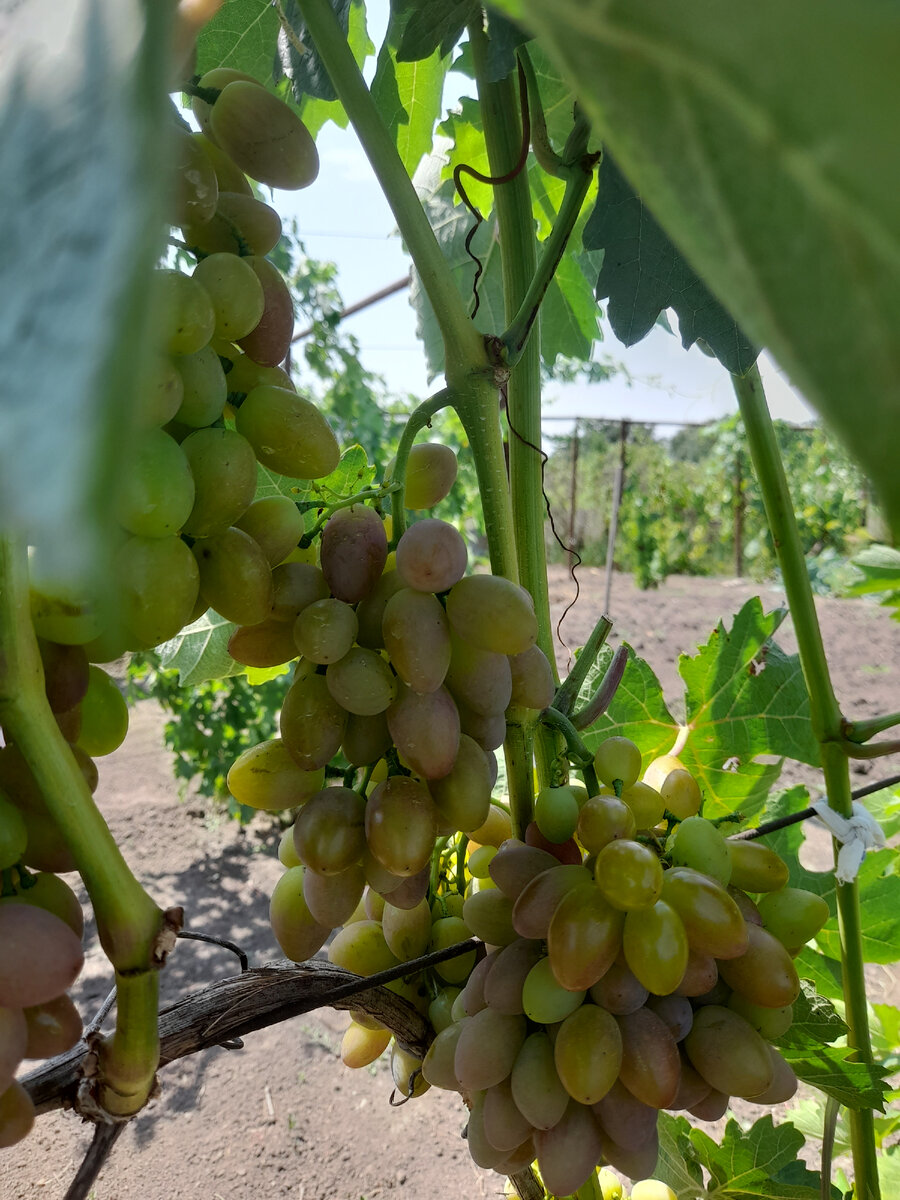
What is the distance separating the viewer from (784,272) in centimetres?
8

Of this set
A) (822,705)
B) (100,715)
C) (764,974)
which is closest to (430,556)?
(100,715)

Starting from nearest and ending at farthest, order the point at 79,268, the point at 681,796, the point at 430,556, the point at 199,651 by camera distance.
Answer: the point at 79,268 → the point at 430,556 → the point at 681,796 → the point at 199,651

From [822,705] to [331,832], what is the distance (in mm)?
399

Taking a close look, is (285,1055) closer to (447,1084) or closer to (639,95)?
(447,1084)

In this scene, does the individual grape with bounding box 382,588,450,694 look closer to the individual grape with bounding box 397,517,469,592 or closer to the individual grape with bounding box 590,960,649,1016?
the individual grape with bounding box 397,517,469,592

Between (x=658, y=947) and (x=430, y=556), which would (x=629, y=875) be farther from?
(x=430, y=556)

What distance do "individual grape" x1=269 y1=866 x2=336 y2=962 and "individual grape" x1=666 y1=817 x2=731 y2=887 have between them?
171mm

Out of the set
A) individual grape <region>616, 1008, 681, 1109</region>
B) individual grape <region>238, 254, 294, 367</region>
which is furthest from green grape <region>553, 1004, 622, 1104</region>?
individual grape <region>238, 254, 294, 367</region>

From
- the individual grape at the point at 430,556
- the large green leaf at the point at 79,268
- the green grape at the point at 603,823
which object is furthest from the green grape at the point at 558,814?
the large green leaf at the point at 79,268

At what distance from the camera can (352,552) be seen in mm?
357

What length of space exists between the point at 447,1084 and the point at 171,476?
1.05 feet

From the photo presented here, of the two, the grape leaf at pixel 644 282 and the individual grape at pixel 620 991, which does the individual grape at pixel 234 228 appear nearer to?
the grape leaf at pixel 644 282

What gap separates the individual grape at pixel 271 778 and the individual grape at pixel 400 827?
5cm

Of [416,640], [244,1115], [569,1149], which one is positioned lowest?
[244,1115]
